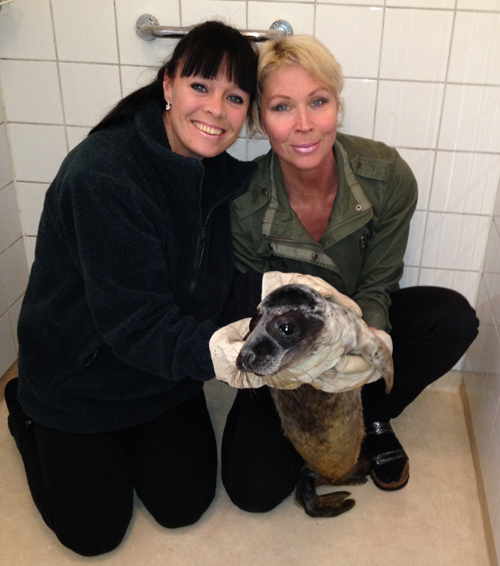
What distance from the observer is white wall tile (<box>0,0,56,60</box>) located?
1.82 meters

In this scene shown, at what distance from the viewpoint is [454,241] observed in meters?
2.01

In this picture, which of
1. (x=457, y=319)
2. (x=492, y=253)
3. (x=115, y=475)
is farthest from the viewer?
(x=492, y=253)

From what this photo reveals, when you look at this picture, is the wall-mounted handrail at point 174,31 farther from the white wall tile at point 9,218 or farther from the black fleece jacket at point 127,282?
the white wall tile at point 9,218

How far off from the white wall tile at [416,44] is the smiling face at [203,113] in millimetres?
567

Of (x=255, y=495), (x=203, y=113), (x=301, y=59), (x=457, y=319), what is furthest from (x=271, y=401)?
(x=301, y=59)

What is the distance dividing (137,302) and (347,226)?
624 mm

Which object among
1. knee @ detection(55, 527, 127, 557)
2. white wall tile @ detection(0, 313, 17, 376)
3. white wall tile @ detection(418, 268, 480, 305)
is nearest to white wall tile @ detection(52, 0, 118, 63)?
white wall tile @ detection(0, 313, 17, 376)

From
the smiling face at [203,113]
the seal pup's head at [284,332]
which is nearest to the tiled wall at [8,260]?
the smiling face at [203,113]

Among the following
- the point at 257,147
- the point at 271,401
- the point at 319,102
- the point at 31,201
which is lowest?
the point at 271,401

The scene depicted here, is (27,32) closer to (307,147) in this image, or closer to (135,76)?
(135,76)

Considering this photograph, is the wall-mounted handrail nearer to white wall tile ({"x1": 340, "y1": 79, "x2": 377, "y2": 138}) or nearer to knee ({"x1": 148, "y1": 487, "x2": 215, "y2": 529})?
white wall tile ({"x1": 340, "y1": 79, "x2": 377, "y2": 138})

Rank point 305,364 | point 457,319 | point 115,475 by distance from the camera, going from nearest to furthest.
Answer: point 305,364, point 115,475, point 457,319

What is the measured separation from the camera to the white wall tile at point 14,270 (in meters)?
2.09

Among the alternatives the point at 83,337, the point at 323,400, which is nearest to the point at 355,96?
the point at 323,400
